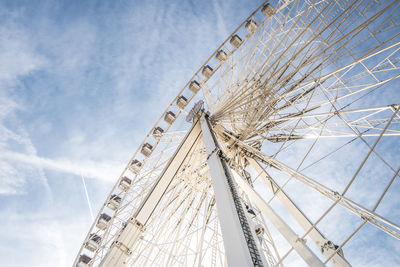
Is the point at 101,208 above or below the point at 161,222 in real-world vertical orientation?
below

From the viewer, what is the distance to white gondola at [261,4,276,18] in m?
11.8

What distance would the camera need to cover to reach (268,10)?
1196 cm

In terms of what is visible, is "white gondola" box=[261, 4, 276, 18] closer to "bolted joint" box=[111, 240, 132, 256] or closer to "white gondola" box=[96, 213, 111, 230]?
"bolted joint" box=[111, 240, 132, 256]

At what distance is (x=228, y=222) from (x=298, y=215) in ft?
14.5

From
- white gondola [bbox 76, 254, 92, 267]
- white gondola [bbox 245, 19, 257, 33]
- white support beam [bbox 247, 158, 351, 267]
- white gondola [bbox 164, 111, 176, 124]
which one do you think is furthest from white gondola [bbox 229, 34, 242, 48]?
white gondola [bbox 76, 254, 92, 267]

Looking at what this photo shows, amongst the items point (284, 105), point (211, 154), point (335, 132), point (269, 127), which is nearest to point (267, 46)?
point (284, 105)

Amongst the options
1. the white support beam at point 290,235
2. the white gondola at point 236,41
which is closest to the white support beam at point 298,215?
the white support beam at point 290,235

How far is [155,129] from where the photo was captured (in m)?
16.6

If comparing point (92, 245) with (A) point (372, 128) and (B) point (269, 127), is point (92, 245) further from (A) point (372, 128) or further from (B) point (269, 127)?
(A) point (372, 128)

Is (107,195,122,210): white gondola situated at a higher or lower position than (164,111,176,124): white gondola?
lower

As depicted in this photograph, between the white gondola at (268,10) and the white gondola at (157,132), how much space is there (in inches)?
371

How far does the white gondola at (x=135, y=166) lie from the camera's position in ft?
51.1

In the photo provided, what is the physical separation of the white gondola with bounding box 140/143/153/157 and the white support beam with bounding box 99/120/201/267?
25.4ft

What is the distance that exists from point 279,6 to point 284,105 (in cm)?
533
